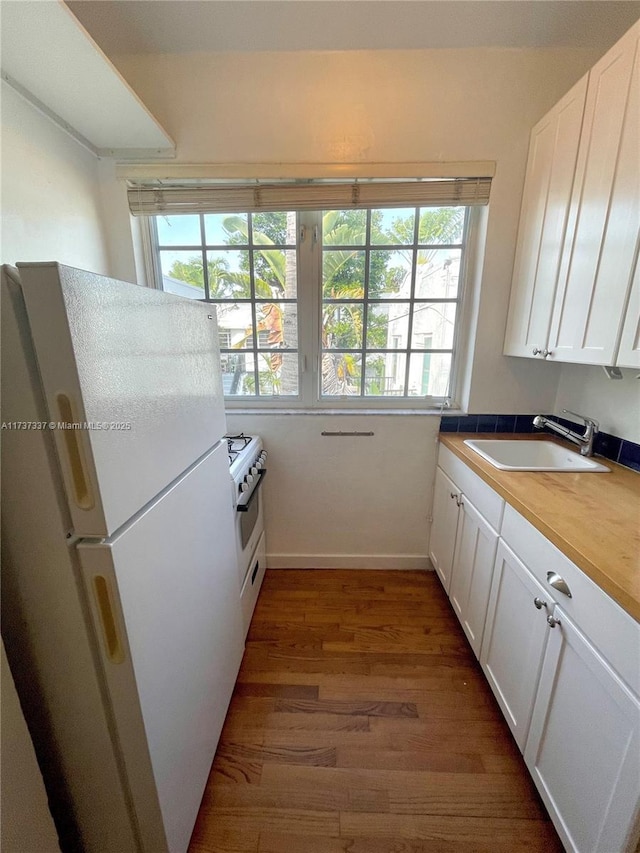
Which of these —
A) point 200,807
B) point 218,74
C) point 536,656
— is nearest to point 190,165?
point 218,74

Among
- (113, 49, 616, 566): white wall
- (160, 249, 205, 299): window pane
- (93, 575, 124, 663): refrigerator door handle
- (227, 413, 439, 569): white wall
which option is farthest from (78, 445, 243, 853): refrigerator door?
(113, 49, 616, 566): white wall

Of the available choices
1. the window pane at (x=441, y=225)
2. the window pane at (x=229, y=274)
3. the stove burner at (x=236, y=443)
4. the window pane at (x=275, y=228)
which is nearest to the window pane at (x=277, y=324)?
the window pane at (x=229, y=274)

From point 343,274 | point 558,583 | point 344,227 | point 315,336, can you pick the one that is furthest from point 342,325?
point 558,583

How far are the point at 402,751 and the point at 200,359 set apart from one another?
1.57 metres

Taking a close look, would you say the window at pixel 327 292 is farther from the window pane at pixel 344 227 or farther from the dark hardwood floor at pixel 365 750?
the dark hardwood floor at pixel 365 750

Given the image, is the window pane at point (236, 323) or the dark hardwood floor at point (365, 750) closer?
the dark hardwood floor at point (365, 750)

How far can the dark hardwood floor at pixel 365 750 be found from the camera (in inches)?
39.6

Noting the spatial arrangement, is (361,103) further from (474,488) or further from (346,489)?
(346,489)

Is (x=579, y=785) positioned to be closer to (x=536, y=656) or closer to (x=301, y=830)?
(x=536, y=656)

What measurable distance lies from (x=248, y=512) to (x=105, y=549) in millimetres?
1034

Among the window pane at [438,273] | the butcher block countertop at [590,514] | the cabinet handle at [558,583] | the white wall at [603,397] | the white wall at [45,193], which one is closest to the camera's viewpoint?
the butcher block countertop at [590,514]

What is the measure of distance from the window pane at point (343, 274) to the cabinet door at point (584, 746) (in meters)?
1.67

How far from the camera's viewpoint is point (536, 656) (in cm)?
102

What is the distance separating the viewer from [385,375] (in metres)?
1.98
